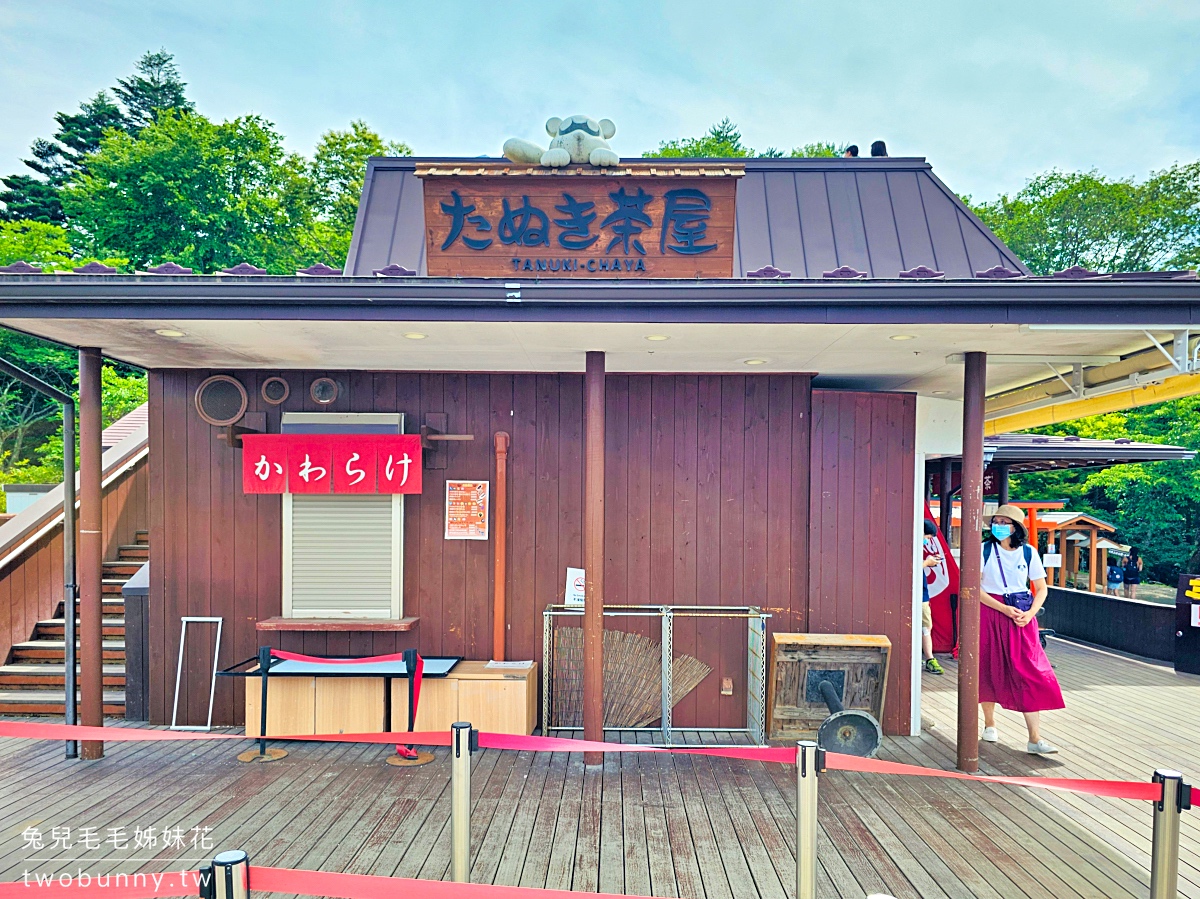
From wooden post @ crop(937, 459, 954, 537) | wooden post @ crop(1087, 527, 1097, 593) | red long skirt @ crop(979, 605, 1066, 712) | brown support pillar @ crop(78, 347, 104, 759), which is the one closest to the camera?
brown support pillar @ crop(78, 347, 104, 759)

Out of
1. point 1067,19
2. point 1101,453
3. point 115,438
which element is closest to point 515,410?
point 115,438

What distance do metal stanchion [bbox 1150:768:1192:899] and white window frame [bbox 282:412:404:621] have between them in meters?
4.97

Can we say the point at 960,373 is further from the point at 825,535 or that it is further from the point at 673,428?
the point at 673,428

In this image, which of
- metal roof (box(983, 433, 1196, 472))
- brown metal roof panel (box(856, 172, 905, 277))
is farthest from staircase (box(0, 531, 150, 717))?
metal roof (box(983, 433, 1196, 472))

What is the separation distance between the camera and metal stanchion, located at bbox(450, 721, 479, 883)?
2.77 metres

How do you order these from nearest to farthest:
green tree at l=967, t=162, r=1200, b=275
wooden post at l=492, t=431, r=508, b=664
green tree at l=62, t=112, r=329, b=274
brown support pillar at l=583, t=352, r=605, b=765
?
brown support pillar at l=583, t=352, r=605, b=765, wooden post at l=492, t=431, r=508, b=664, green tree at l=62, t=112, r=329, b=274, green tree at l=967, t=162, r=1200, b=275

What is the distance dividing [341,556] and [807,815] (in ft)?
14.5

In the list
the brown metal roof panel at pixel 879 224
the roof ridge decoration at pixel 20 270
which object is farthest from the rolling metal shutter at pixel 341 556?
the brown metal roof panel at pixel 879 224

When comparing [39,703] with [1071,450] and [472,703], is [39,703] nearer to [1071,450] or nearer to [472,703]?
[472,703]

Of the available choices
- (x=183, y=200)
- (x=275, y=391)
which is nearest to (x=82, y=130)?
(x=183, y=200)

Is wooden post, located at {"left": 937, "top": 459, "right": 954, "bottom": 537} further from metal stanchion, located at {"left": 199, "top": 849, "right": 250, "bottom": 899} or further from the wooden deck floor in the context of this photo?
metal stanchion, located at {"left": 199, "top": 849, "right": 250, "bottom": 899}

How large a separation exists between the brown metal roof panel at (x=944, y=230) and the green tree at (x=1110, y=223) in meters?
23.8

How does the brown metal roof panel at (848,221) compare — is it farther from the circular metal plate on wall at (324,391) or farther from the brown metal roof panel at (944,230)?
the circular metal plate on wall at (324,391)

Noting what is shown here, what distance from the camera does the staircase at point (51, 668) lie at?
20.3 ft
